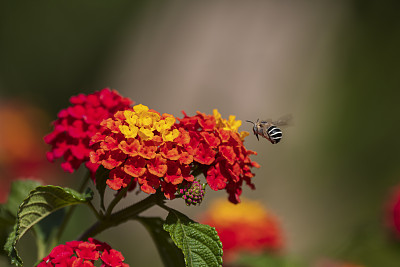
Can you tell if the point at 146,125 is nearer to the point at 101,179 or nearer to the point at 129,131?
the point at 129,131

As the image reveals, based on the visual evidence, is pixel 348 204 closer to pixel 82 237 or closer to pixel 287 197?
pixel 287 197

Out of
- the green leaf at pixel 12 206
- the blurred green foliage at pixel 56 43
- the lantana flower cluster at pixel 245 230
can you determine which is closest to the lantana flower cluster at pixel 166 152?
the green leaf at pixel 12 206

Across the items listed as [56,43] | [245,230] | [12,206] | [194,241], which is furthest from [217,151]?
[56,43]

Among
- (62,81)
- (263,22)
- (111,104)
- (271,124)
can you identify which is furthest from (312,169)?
(111,104)

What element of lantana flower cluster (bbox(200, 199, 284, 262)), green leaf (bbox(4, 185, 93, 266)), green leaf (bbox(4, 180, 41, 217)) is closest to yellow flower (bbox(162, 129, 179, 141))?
green leaf (bbox(4, 185, 93, 266))

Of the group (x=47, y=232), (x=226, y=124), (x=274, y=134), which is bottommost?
(x=47, y=232)

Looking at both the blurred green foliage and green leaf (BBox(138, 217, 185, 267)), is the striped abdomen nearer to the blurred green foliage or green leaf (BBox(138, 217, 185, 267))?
green leaf (BBox(138, 217, 185, 267))

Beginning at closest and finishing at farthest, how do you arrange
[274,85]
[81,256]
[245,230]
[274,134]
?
[81,256], [274,134], [245,230], [274,85]
